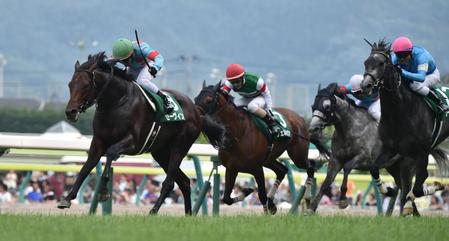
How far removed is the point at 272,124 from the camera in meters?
13.5

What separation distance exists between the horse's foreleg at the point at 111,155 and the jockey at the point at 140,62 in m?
0.75

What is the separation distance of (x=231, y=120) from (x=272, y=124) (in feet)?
1.95

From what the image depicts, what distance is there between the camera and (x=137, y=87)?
12070 millimetres

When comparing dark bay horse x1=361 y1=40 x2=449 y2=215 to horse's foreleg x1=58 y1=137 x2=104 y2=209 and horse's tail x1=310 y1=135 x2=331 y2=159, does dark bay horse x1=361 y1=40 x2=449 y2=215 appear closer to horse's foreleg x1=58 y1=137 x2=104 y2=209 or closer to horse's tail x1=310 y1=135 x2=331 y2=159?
horse's foreleg x1=58 y1=137 x2=104 y2=209

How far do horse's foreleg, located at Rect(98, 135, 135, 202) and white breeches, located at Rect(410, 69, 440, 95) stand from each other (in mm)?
2606

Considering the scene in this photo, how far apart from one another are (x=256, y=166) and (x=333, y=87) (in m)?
1.17

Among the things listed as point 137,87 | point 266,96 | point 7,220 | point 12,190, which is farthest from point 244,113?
point 12,190

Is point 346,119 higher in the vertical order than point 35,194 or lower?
higher

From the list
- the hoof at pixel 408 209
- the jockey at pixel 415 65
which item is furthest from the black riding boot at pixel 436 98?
the hoof at pixel 408 209

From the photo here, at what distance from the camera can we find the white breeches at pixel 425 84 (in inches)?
466

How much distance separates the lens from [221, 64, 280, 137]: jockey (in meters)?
13.3

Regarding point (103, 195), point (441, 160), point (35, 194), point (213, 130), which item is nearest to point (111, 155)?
point (103, 195)

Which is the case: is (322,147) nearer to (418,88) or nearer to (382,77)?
(418,88)

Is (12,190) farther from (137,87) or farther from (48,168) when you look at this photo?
(137,87)
